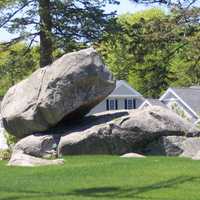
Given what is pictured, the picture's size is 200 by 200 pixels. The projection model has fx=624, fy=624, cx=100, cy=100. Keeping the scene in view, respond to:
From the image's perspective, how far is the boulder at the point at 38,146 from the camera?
1997 cm

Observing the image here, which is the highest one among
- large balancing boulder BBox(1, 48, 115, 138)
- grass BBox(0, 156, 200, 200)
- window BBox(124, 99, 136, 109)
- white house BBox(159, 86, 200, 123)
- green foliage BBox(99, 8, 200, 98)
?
green foliage BBox(99, 8, 200, 98)

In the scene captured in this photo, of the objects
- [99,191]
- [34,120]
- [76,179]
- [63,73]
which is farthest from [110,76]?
[99,191]

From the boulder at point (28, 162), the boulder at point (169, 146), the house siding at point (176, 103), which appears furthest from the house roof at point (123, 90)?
the boulder at point (28, 162)

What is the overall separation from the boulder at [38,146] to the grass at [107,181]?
4.47 meters

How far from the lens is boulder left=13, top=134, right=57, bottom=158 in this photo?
20.0 metres

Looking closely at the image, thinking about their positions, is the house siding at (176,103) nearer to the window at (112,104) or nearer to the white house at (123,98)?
the white house at (123,98)

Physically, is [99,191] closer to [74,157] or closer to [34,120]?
[74,157]

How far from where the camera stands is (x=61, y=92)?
2042 centimetres

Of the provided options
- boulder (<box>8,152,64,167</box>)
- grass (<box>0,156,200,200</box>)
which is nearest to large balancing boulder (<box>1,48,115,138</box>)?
boulder (<box>8,152,64,167</box>)

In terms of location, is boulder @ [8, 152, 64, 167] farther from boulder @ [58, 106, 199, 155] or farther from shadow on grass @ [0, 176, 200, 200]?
shadow on grass @ [0, 176, 200, 200]

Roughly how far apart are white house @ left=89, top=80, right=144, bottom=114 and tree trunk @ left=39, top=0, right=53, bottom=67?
26.9 meters

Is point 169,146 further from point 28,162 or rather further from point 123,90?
point 123,90

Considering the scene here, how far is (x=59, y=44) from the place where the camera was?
26969 mm

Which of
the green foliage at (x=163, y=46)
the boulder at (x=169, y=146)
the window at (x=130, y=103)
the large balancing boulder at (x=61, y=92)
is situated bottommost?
the window at (x=130, y=103)
